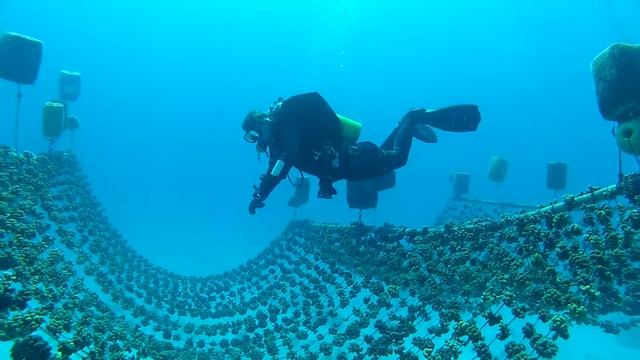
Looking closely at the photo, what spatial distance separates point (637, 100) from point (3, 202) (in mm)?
13638

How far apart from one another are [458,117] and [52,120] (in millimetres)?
16728

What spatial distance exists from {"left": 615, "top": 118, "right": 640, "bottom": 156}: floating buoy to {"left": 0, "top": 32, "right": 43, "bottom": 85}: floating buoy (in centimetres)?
1987

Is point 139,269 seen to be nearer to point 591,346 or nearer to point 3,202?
point 3,202

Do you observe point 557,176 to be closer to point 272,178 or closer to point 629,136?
point 629,136

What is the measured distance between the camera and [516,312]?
252 inches

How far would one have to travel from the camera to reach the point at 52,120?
→ 19.1 meters

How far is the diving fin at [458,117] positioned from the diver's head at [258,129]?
501 cm

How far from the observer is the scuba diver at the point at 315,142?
11.4 metres

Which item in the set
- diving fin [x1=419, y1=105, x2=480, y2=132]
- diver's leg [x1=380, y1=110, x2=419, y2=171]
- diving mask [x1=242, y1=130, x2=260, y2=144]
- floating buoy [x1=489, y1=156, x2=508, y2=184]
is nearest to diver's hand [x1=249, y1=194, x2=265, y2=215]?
diving mask [x1=242, y1=130, x2=260, y2=144]

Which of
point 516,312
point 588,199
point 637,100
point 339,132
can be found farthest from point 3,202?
point 637,100

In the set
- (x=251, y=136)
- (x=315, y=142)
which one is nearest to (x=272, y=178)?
(x=251, y=136)

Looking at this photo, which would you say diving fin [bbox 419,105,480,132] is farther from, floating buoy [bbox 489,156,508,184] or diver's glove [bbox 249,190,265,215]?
floating buoy [bbox 489,156,508,184]

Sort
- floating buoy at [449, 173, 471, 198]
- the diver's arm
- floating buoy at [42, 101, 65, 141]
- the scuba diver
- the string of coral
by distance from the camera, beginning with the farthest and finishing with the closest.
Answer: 1. floating buoy at [449, 173, 471, 198]
2. floating buoy at [42, 101, 65, 141]
3. the scuba diver
4. the diver's arm
5. the string of coral

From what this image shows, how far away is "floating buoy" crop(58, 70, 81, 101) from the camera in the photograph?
2544cm
